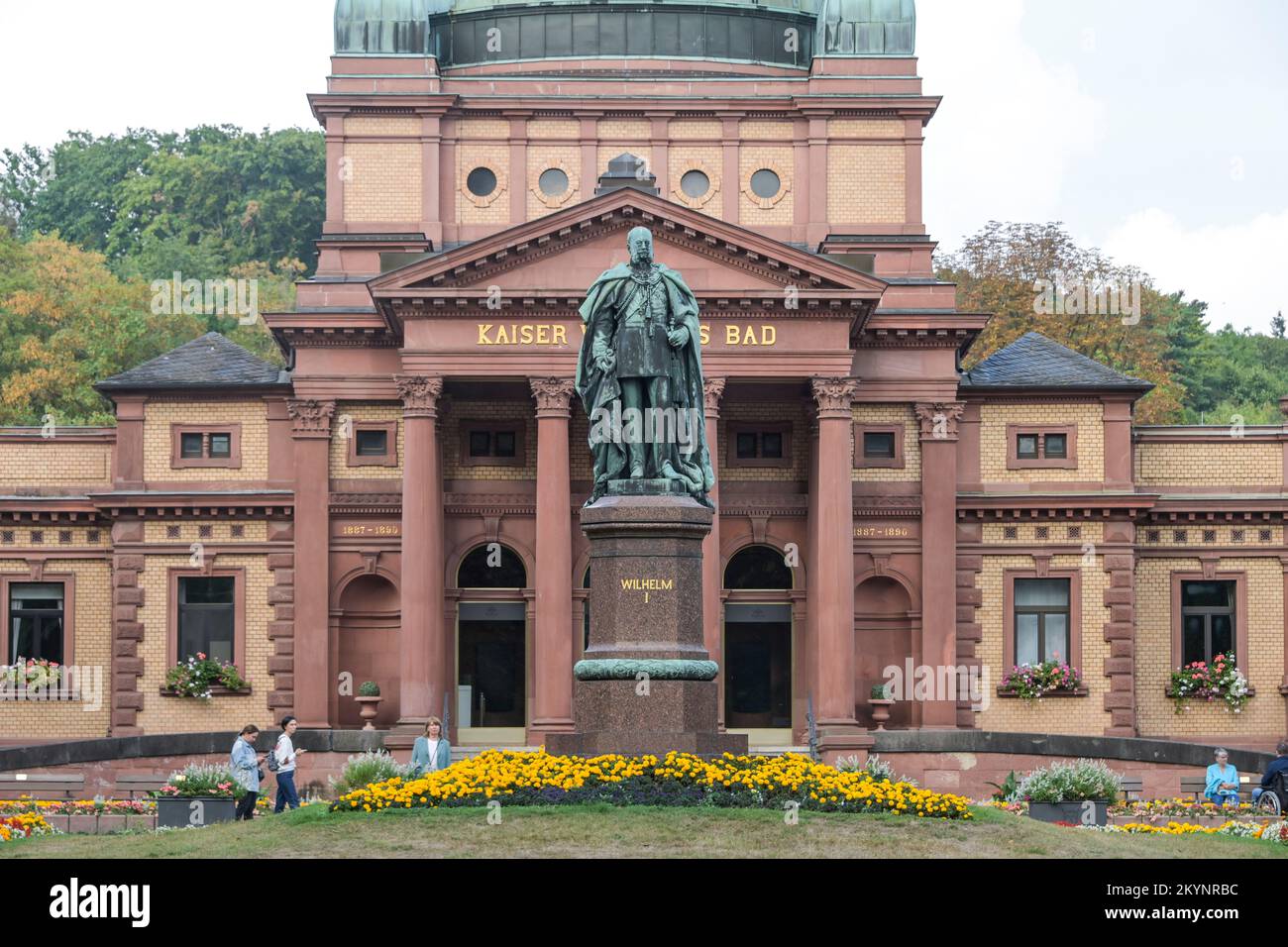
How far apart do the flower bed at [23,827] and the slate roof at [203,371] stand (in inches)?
1095

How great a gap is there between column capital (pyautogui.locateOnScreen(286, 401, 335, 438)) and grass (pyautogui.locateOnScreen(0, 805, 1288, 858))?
3151 centimetres

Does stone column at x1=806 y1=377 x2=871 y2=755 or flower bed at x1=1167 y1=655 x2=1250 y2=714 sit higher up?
stone column at x1=806 y1=377 x2=871 y2=755

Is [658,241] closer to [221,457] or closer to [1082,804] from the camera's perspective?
[221,457]

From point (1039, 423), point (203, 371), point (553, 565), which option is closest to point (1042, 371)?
point (1039, 423)

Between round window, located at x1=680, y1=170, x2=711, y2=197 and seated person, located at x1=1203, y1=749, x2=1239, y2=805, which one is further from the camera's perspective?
round window, located at x1=680, y1=170, x2=711, y2=197

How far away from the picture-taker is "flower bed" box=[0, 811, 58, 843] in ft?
Answer: 101

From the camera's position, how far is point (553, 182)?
211 ft

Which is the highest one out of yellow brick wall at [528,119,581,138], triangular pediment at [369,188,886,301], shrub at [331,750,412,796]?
yellow brick wall at [528,119,581,138]

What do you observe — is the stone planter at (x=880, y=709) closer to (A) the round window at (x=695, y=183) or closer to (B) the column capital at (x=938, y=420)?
(B) the column capital at (x=938, y=420)

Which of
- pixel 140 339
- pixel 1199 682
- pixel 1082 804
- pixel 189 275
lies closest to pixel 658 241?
pixel 1199 682

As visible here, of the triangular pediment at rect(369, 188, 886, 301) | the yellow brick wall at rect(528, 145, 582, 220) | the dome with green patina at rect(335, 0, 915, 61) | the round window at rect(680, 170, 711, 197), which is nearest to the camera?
the triangular pediment at rect(369, 188, 886, 301)

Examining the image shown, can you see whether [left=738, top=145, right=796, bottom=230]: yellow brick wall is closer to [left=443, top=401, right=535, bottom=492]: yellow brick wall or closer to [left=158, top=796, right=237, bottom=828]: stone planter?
[left=443, top=401, right=535, bottom=492]: yellow brick wall

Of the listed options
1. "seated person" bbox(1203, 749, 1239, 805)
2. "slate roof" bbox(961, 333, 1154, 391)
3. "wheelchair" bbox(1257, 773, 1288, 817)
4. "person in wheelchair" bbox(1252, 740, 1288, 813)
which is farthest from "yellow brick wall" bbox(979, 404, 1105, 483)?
"wheelchair" bbox(1257, 773, 1288, 817)

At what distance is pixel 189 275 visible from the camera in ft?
334
